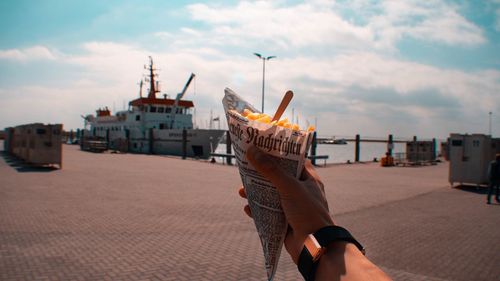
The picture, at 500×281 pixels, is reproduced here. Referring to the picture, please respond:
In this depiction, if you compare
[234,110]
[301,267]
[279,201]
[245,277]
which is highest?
[234,110]

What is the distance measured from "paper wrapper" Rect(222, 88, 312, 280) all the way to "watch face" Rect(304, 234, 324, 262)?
179 millimetres

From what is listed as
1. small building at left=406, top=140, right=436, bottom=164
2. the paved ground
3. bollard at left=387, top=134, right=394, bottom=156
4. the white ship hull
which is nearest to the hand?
the paved ground

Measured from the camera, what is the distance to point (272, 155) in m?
1.69

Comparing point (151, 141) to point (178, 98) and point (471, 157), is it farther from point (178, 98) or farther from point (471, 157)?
Result: point (471, 157)

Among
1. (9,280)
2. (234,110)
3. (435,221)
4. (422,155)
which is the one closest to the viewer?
(234,110)

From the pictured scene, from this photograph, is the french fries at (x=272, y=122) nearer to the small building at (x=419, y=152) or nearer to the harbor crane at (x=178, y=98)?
the small building at (x=419, y=152)

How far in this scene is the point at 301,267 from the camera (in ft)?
5.30

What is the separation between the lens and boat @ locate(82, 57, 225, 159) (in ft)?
115

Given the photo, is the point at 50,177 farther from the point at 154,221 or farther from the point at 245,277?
the point at 245,277

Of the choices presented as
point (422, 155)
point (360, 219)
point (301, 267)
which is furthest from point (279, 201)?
point (422, 155)

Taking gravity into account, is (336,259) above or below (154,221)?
above

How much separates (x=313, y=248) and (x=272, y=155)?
411 mm

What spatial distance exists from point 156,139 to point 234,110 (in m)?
37.4

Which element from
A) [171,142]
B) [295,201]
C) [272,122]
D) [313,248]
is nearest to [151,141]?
[171,142]
